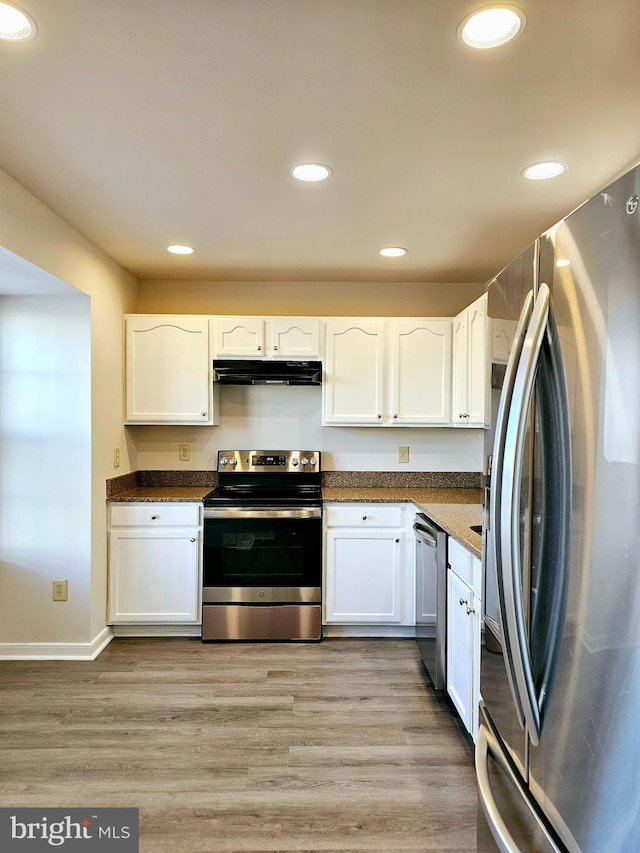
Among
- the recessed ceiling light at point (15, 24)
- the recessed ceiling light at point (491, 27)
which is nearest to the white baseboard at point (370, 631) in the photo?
the recessed ceiling light at point (491, 27)

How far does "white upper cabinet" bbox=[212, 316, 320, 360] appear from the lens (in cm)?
340

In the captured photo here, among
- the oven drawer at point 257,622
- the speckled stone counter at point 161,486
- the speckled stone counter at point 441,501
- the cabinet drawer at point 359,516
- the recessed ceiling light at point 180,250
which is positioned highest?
the recessed ceiling light at point 180,250

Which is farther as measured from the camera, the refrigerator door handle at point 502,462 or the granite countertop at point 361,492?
the granite countertop at point 361,492

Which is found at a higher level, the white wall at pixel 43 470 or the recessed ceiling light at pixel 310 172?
the recessed ceiling light at pixel 310 172

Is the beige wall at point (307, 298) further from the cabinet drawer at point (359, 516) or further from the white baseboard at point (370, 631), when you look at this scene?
the white baseboard at point (370, 631)

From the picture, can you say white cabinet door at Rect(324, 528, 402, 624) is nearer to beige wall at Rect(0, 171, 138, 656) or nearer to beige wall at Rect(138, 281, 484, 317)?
beige wall at Rect(0, 171, 138, 656)

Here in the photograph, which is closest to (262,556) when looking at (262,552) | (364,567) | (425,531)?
(262,552)

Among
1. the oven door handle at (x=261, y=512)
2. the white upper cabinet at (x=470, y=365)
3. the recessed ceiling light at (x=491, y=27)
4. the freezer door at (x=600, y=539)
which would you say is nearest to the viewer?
the freezer door at (x=600, y=539)

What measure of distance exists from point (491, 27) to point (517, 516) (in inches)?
48.3

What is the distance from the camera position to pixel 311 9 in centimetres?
123

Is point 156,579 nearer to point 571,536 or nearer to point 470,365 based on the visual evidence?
point 470,365

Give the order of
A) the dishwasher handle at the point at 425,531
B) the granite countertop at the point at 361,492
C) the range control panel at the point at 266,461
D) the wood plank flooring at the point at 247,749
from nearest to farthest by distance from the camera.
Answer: the wood plank flooring at the point at 247,749
the dishwasher handle at the point at 425,531
the granite countertop at the point at 361,492
the range control panel at the point at 266,461

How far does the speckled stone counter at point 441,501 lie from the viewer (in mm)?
2214

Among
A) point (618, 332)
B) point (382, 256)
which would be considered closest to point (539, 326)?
point (618, 332)
